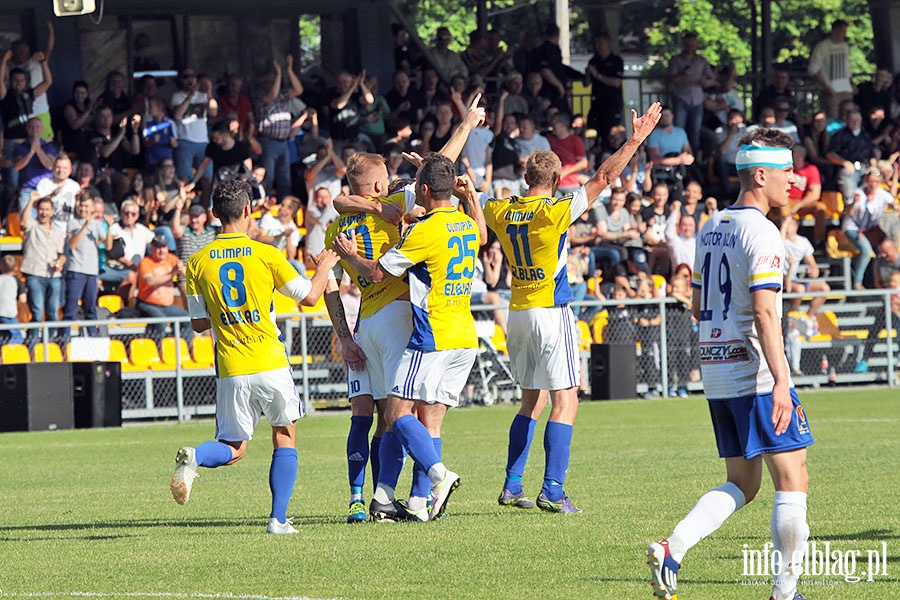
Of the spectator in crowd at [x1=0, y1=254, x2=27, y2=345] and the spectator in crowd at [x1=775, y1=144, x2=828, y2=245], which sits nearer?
the spectator in crowd at [x1=0, y1=254, x2=27, y2=345]

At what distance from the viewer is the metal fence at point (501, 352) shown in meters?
19.3

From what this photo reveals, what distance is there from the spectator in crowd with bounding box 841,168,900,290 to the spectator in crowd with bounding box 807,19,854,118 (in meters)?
3.55

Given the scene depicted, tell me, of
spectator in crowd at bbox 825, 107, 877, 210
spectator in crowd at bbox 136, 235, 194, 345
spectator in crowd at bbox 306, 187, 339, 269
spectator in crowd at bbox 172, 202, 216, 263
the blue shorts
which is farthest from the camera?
spectator in crowd at bbox 825, 107, 877, 210

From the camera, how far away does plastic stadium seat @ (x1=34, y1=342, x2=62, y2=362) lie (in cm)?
1880

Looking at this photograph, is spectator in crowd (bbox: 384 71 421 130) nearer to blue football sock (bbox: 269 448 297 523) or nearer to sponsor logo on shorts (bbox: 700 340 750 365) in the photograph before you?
blue football sock (bbox: 269 448 297 523)

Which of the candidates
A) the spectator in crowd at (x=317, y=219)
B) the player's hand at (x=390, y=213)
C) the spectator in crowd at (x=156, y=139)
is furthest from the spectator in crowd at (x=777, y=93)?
the player's hand at (x=390, y=213)

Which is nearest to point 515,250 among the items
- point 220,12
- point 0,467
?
point 0,467

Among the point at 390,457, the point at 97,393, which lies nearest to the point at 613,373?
the point at 97,393

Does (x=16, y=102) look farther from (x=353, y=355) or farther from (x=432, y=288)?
(x=432, y=288)

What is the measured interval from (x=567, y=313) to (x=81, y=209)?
11.9 m

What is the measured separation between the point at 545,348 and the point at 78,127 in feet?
46.7

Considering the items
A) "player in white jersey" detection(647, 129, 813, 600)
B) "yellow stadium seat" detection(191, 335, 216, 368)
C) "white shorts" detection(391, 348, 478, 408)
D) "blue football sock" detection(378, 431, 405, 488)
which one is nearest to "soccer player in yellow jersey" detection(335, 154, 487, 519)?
"white shorts" detection(391, 348, 478, 408)

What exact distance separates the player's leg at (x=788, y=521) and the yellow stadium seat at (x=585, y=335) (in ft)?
48.6

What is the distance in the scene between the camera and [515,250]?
9.91 m
